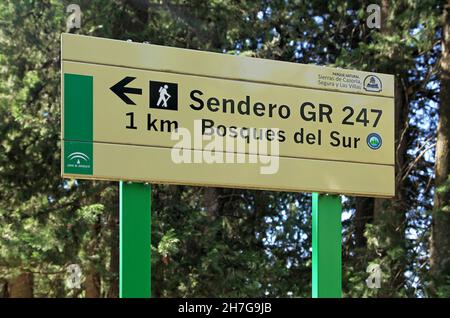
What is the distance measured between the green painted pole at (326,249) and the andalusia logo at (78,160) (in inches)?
81.8

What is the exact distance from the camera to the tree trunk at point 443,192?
12402mm

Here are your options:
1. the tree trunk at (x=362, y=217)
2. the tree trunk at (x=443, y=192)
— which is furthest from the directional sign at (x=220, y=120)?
the tree trunk at (x=362, y=217)

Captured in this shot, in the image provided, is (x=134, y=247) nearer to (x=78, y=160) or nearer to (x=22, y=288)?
(x=78, y=160)

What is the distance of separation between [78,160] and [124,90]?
2.33 feet

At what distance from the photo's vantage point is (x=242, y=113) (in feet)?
24.0

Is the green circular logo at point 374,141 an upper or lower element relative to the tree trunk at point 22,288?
upper

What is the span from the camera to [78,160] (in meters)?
6.64

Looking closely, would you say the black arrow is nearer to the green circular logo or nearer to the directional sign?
the directional sign

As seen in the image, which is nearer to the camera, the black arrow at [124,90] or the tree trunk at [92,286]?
the black arrow at [124,90]

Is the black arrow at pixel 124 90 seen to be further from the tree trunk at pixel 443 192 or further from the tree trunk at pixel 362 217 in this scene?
the tree trunk at pixel 362 217

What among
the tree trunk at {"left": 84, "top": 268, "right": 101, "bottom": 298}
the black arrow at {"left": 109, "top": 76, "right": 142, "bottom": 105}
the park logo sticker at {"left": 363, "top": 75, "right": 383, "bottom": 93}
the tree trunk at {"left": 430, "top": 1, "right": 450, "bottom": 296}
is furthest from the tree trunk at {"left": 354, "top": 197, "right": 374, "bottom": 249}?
the black arrow at {"left": 109, "top": 76, "right": 142, "bottom": 105}

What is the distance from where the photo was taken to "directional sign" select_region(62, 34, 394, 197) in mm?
6789

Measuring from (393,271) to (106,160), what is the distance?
7301mm

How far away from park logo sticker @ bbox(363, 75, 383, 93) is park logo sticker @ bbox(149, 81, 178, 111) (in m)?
1.82
